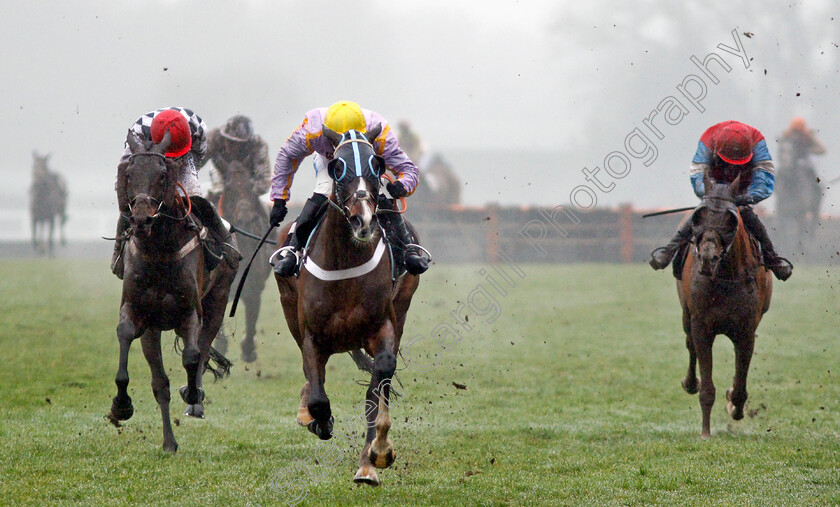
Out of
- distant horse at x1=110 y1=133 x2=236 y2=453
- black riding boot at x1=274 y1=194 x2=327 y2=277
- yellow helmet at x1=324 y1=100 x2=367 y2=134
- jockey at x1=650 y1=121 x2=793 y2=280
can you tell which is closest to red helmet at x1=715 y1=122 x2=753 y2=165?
jockey at x1=650 y1=121 x2=793 y2=280

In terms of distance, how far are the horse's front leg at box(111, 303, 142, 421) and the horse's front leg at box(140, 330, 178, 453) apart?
387 mm

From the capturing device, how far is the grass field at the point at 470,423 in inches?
224

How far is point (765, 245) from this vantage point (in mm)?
7543

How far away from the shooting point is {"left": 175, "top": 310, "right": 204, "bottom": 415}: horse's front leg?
21.6ft

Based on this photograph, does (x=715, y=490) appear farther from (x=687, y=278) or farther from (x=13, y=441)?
(x=13, y=441)

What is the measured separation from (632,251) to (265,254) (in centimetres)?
1720

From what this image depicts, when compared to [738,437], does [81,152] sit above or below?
above

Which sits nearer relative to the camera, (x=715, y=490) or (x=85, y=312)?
(x=715, y=490)

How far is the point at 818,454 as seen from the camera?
6.63 meters

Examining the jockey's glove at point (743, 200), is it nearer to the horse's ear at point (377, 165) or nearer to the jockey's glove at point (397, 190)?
the jockey's glove at point (397, 190)

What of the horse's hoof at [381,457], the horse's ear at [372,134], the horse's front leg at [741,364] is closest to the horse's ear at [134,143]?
the horse's ear at [372,134]

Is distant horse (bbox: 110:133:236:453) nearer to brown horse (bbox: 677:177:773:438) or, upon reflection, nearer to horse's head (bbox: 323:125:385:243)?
horse's head (bbox: 323:125:385:243)

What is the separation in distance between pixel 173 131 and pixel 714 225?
3.90 meters

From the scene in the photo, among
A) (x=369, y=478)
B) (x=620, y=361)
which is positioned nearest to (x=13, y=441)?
(x=369, y=478)
